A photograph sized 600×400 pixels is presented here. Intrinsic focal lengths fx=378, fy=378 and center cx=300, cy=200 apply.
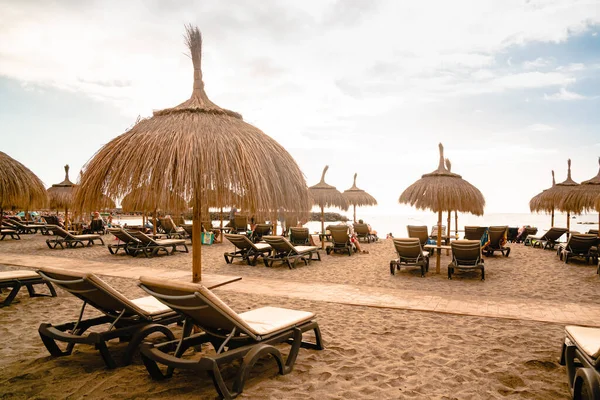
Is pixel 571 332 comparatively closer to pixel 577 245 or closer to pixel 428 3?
pixel 577 245

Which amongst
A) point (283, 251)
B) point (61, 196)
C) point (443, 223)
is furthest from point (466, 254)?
point (443, 223)

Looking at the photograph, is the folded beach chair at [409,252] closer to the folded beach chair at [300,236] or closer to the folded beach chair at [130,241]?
the folded beach chair at [300,236]

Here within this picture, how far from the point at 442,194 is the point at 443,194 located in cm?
2

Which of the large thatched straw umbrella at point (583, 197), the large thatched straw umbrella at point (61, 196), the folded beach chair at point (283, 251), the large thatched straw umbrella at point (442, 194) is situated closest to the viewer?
the large thatched straw umbrella at point (442, 194)

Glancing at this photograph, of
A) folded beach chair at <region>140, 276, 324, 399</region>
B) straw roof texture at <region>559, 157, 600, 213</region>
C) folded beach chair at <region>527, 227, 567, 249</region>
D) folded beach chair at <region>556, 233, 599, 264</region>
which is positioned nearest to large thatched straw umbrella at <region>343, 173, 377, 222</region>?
folded beach chair at <region>527, 227, 567, 249</region>

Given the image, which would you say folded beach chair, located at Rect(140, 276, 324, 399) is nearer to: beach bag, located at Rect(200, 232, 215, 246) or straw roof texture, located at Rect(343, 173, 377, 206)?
beach bag, located at Rect(200, 232, 215, 246)

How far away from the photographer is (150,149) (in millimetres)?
3699

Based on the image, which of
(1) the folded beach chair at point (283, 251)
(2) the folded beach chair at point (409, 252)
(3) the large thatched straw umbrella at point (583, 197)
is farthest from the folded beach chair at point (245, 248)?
(3) the large thatched straw umbrella at point (583, 197)

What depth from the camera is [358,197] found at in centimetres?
1967

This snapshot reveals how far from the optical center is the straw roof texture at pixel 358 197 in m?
19.5

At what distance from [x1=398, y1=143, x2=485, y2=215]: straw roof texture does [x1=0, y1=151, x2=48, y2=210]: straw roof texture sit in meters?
8.68

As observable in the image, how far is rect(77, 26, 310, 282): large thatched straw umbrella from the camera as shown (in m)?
3.64

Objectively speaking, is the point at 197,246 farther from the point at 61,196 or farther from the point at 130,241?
the point at 61,196

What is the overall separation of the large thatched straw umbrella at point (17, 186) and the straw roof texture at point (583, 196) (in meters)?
17.9
